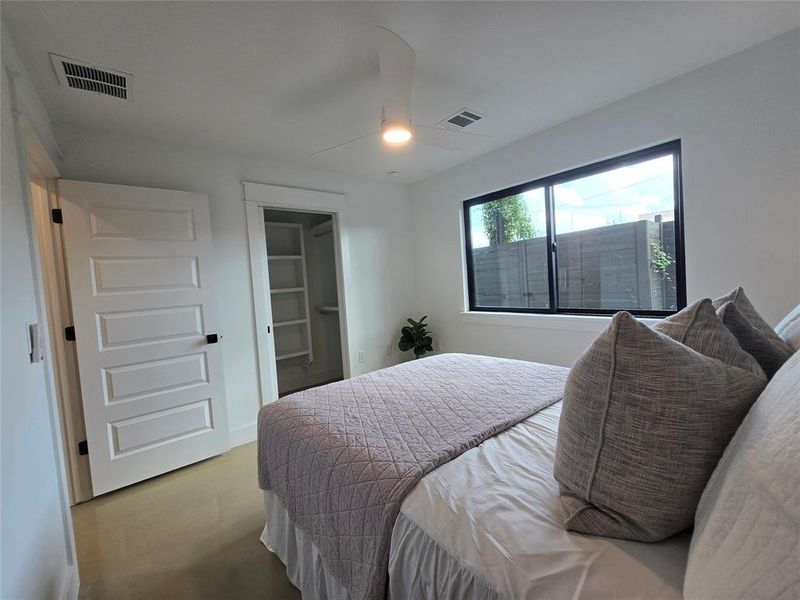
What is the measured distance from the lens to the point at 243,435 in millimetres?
2918

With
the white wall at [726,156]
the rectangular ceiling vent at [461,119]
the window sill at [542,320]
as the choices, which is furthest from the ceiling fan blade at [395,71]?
the window sill at [542,320]

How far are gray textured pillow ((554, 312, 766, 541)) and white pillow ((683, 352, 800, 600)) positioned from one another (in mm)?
43

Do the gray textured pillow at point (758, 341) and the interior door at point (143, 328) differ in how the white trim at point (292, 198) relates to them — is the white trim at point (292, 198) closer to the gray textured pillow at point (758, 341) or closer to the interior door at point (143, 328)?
the interior door at point (143, 328)

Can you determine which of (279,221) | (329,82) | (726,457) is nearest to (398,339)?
(279,221)

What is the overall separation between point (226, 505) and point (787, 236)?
136 inches

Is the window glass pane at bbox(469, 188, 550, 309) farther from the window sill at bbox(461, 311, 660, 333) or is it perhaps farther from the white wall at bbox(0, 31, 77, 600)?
the white wall at bbox(0, 31, 77, 600)

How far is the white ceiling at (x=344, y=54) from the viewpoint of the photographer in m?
1.45

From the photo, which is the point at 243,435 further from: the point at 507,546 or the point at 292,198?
the point at 507,546

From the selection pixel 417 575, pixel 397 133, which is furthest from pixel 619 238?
pixel 417 575

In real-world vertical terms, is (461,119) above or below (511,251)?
above

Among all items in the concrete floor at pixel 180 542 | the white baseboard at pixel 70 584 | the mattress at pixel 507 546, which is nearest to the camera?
the mattress at pixel 507 546

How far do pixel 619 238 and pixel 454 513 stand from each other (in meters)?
2.45

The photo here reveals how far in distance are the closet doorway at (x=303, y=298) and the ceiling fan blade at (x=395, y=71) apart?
2554 mm

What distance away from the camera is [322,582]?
131cm
